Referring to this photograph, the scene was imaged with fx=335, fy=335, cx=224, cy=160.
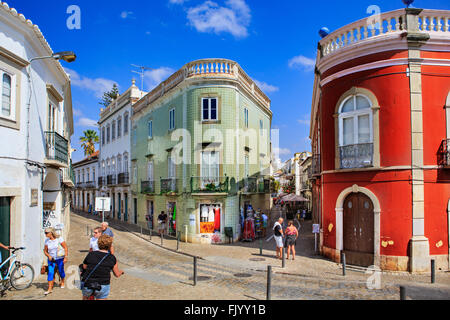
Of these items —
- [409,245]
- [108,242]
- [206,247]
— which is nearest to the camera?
[108,242]

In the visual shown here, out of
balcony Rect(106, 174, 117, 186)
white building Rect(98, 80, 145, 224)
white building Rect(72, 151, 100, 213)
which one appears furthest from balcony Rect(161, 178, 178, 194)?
white building Rect(72, 151, 100, 213)

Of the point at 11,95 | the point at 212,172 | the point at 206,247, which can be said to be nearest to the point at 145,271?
the point at 206,247

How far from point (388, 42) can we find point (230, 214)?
466 inches

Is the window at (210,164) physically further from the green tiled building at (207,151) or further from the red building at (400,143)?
the red building at (400,143)

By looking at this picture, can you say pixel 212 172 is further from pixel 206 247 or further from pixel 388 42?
pixel 388 42

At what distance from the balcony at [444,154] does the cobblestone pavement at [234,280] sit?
3.92 meters

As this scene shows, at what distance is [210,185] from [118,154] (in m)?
17.5

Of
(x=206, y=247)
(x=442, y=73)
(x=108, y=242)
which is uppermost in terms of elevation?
(x=442, y=73)

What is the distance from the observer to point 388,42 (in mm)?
12383

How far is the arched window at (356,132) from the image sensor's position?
12.9 metres

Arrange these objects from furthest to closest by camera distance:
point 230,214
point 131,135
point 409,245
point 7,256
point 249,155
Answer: point 131,135
point 249,155
point 230,214
point 409,245
point 7,256

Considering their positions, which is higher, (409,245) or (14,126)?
(14,126)

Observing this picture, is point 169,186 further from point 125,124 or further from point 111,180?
point 111,180

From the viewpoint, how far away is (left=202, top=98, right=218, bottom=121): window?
20.0 metres
